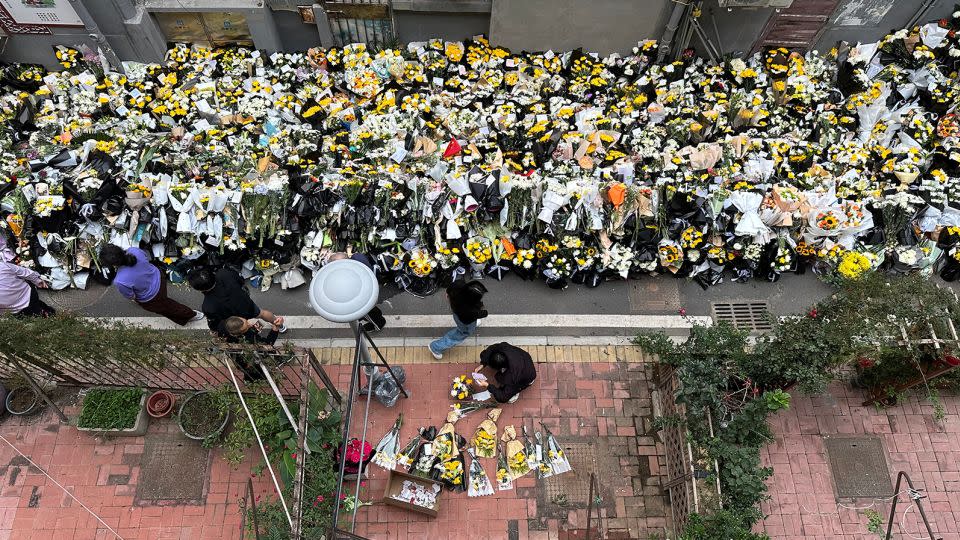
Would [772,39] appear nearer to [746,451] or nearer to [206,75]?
[746,451]

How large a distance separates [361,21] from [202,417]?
5.62 meters

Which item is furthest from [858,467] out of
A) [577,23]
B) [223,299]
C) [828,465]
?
[223,299]

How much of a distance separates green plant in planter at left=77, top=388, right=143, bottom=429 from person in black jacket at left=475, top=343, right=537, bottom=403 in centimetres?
359

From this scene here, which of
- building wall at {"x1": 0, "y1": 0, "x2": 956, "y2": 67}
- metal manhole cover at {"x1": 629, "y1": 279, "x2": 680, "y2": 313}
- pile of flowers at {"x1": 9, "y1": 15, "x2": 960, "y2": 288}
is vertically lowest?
metal manhole cover at {"x1": 629, "y1": 279, "x2": 680, "y2": 313}

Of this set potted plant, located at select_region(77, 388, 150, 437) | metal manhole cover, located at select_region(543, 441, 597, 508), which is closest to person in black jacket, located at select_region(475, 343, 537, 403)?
metal manhole cover, located at select_region(543, 441, 597, 508)

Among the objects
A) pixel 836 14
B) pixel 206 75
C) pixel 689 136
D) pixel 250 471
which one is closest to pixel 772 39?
pixel 836 14

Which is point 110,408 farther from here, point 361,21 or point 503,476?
point 361,21

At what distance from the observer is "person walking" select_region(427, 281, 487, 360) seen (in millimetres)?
5664

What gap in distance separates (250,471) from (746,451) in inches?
189

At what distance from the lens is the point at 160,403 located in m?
5.86

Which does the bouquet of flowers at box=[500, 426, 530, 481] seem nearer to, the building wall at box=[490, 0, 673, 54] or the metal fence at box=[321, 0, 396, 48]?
the building wall at box=[490, 0, 673, 54]

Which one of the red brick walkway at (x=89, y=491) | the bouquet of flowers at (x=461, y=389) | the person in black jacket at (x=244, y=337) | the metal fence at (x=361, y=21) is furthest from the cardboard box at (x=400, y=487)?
the metal fence at (x=361, y=21)

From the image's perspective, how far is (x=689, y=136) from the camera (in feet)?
24.8

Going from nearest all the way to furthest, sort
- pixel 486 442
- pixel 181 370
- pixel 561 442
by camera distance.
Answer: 1. pixel 181 370
2. pixel 486 442
3. pixel 561 442
